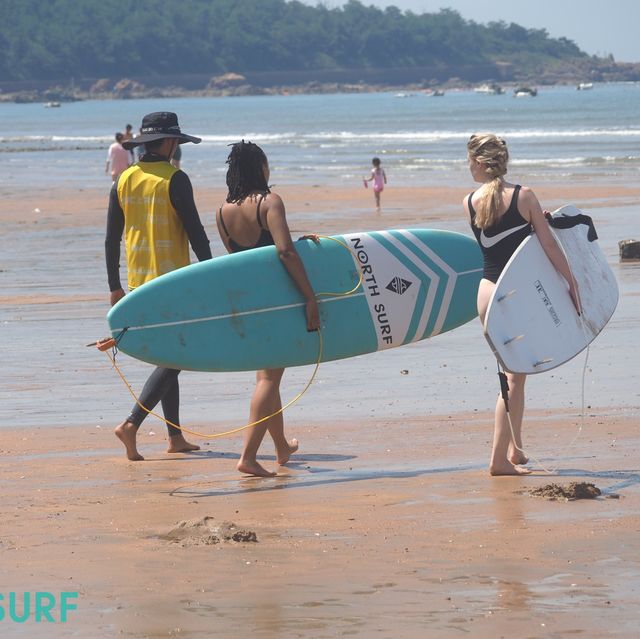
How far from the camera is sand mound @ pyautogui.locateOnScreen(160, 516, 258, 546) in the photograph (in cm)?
518

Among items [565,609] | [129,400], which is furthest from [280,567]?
[129,400]

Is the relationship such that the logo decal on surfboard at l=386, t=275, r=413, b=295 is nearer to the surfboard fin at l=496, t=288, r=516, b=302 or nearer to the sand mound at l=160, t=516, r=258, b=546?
the surfboard fin at l=496, t=288, r=516, b=302

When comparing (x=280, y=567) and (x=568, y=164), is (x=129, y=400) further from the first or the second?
(x=568, y=164)

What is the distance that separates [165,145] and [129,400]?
208 cm

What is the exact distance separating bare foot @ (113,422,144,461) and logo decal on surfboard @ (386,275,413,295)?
145cm

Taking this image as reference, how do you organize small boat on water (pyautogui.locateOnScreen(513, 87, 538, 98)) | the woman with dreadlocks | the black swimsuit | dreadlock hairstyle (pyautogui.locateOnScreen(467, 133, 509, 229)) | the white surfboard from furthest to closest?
1. small boat on water (pyautogui.locateOnScreen(513, 87, 538, 98))
2. the black swimsuit
3. the woman with dreadlocks
4. the white surfboard
5. dreadlock hairstyle (pyautogui.locateOnScreen(467, 133, 509, 229))

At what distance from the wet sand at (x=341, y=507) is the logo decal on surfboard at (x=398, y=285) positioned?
2.45 feet

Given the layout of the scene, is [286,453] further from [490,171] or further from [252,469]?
[490,171]

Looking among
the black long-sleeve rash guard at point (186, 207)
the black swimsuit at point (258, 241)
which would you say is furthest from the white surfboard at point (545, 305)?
the black long-sleeve rash guard at point (186, 207)

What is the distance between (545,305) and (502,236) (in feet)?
1.31

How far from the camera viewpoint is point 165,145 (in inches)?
266

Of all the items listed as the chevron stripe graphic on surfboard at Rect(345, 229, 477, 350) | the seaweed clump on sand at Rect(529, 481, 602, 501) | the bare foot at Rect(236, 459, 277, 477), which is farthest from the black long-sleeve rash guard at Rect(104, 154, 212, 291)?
the seaweed clump on sand at Rect(529, 481, 602, 501)

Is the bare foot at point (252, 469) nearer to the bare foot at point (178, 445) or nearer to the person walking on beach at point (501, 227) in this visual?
the bare foot at point (178, 445)

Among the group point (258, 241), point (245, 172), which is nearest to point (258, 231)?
point (258, 241)
